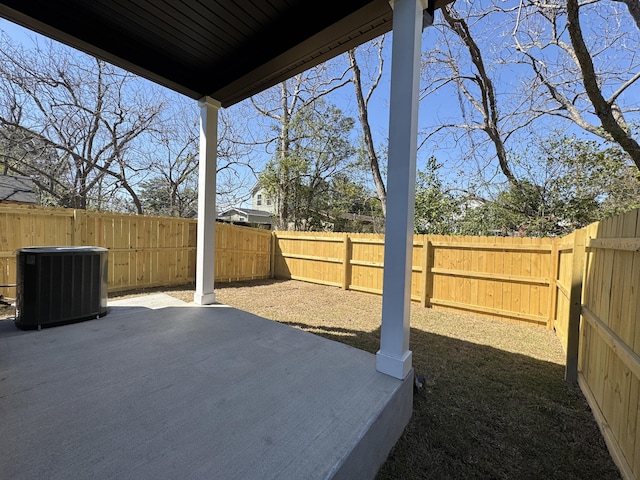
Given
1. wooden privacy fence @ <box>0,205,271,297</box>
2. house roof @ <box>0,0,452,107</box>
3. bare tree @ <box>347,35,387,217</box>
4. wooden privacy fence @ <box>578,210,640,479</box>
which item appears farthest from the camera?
bare tree @ <box>347,35,387,217</box>

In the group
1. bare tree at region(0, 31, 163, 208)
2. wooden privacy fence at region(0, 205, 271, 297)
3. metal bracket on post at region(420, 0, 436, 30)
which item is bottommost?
wooden privacy fence at region(0, 205, 271, 297)

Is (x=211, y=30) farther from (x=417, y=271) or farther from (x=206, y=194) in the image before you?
(x=417, y=271)

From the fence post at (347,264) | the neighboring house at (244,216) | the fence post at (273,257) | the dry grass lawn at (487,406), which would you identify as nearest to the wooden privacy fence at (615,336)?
the dry grass lawn at (487,406)

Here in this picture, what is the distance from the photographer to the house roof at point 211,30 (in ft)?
7.67

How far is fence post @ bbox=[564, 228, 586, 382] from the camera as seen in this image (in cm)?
305

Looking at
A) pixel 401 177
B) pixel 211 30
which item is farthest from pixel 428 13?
pixel 211 30

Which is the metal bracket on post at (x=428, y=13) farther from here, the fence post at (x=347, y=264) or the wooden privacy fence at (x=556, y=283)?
the fence post at (x=347, y=264)

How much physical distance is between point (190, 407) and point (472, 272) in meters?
5.30

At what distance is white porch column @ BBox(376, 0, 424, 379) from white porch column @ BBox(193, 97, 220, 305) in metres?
2.61

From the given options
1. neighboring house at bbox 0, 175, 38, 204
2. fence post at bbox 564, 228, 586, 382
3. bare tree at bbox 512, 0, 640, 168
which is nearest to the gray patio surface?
fence post at bbox 564, 228, 586, 382

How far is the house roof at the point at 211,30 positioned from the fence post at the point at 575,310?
2.78 metres

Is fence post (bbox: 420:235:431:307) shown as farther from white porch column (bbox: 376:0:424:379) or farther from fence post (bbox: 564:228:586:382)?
white porch column (bbox: 376:0:424:379)

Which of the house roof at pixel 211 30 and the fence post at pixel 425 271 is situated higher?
the house roof at pixel 211 30

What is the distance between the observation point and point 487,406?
98.9 inches
